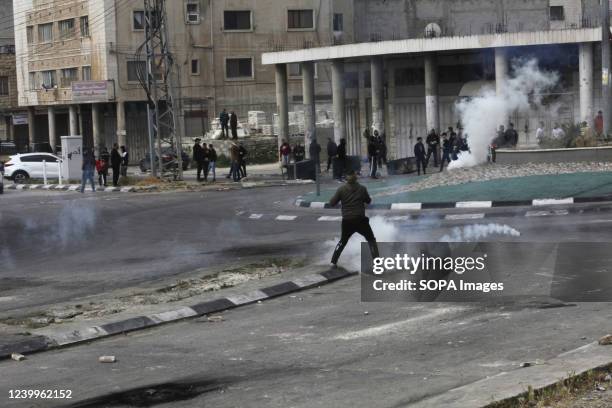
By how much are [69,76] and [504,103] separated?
33833mm

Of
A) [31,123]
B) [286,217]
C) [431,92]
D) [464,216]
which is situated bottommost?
[286,217]

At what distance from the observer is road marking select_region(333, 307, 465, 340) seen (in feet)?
37.0

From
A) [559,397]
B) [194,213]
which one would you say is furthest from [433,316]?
[194,213]

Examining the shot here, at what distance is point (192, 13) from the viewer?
67.2m

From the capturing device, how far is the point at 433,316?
39.4ft

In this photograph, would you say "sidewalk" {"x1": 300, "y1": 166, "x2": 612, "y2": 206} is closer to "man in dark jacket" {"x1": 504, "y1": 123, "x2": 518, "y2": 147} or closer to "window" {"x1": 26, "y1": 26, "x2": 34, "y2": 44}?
"man in dark jacket" {"x1": 504, "y1": 123, "x2": 518, "y2": 147}

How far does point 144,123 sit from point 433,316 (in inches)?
2316

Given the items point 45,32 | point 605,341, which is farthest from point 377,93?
point 605,341

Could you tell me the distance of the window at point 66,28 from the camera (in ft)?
230

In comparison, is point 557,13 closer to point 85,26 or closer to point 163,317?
point 85,26

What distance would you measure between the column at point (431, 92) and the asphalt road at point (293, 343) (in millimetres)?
29064

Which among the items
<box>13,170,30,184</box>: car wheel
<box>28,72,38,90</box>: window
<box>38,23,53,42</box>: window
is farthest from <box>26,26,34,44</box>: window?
<box>13,170,30,184</box>: car wheel

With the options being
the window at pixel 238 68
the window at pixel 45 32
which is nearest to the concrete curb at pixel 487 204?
the window at pixel 238 68

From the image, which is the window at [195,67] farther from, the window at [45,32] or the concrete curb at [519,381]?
the concrete curb at [519,381]
